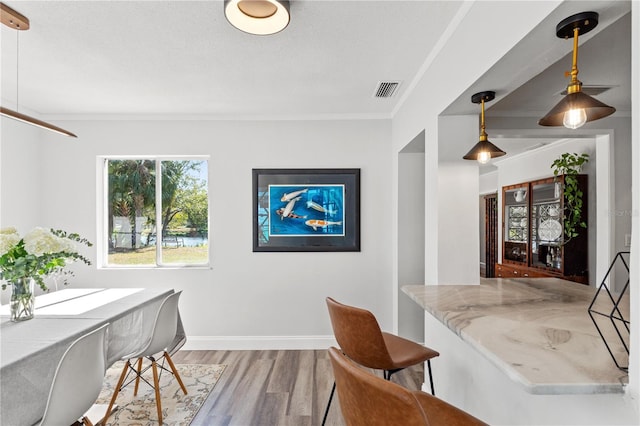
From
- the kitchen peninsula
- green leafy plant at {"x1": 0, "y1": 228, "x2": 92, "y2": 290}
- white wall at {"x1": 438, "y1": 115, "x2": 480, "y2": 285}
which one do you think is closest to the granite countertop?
the kitchen peninsula

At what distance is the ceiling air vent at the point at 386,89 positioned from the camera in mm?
2844

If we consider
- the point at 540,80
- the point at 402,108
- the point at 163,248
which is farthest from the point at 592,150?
the point at 163,248

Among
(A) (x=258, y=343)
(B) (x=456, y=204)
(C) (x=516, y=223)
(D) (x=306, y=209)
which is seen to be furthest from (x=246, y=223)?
(C) (x=516, y=223)

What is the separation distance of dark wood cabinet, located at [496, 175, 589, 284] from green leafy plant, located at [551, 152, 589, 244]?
0.17 ft

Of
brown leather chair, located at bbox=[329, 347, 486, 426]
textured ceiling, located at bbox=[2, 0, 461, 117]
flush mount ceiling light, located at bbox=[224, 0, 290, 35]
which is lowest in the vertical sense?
brown leather chair, located at bbox=[329, 347, 486, 426]

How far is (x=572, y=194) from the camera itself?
3.87 meters

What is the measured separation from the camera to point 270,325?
12.1 ft

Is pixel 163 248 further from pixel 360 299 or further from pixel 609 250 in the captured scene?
pixel 609 250

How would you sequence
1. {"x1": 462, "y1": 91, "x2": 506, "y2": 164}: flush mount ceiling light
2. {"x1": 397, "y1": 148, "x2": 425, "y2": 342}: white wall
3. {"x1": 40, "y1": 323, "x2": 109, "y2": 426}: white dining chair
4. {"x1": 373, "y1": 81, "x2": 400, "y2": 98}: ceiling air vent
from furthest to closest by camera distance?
{"x1": 397, "y1": 148, "x2": 425, "y2": 342}: white wall < {"x1": 373, "y1": 81, "x2": 400, "y2": 98}: ceiling air vent < {"x1": 462, "y1": 91, "x2": 506, "y2": 164}: flush mount ceiling light < {"x1": 40, "y1": 323, "x2": 109, "y2": 426}: white dining chair

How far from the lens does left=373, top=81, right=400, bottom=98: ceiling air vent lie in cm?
284

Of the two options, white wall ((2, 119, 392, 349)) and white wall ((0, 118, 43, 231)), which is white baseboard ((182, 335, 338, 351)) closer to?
white wall ((2, 119, 392, 349))

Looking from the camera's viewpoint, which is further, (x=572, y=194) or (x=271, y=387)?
(x=572, y=194)

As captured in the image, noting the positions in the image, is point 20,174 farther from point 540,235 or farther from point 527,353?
point 540,235

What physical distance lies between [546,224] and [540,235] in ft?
0.66
